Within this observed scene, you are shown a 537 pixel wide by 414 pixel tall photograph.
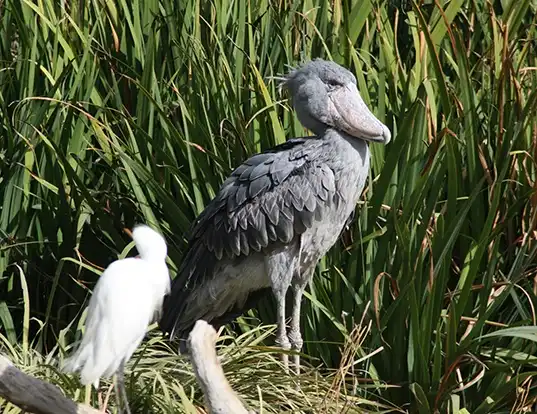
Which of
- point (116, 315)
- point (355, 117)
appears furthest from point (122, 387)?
point (355, 117)

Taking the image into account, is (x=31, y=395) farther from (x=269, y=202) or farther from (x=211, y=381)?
(x=269, y=202)

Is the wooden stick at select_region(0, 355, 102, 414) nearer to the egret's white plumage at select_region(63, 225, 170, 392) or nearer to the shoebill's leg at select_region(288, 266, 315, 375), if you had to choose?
the egret's white plumage at select_region(63, 225, 170, 392)

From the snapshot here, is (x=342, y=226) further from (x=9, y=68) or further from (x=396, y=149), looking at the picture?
(x=9, y=68)

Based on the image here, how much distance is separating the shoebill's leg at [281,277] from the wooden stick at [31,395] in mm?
1293

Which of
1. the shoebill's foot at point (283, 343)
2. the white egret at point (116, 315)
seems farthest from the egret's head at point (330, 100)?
the white egret at point (116, 315)

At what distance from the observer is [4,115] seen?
A: 4605 millimetres

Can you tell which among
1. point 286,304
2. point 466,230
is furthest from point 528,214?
point 286,304

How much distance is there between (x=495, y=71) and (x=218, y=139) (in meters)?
1.10

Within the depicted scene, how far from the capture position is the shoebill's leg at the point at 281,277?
411 cm

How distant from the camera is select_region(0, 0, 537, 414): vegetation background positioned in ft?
13.0

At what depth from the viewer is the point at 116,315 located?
9.84 feet

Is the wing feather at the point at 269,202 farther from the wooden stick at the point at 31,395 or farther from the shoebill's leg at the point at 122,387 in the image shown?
the wooden stick at the point at 31,395

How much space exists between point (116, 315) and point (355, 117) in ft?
4.89

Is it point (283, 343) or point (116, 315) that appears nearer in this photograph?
point (116, 315)
